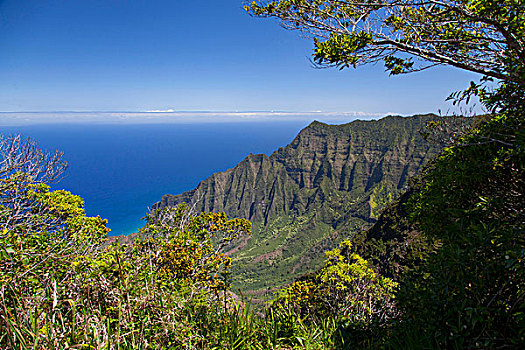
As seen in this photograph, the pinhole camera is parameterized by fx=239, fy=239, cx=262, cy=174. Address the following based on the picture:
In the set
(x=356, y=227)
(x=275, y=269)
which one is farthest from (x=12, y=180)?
(x=356, y=227)

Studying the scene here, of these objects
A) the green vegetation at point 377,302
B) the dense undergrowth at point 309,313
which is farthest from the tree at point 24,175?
the dense undergrowth at point 309,313

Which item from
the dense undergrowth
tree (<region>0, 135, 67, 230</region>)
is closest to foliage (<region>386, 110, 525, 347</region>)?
the dense undergrowth

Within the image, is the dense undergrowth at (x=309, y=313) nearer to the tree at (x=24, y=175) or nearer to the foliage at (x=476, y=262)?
the foliage at (x=476, y=262)

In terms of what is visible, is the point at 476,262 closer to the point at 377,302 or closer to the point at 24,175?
the point at 377,302

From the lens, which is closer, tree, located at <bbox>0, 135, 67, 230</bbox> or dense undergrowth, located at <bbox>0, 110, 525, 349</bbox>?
dense undergrowth, located at <bbox>0, 110, 525, 349</bbox>

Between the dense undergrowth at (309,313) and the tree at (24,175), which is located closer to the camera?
the dense undergrowth at (309,313)

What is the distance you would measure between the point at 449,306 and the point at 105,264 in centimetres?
415

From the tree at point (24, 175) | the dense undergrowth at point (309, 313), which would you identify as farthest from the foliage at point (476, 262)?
the tree at point (24, 175)

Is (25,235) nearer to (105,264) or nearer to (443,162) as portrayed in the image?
(105,264)

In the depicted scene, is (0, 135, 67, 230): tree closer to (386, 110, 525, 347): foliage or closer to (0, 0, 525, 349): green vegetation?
(0, 0, 525, 349): green vegetation

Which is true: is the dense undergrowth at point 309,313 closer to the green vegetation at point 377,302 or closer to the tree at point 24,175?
A: the green vegetation at point 377,302

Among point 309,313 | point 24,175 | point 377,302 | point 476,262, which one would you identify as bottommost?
point 377,302

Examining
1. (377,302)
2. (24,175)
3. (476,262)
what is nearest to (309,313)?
(377,302)

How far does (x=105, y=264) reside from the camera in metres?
3.08
